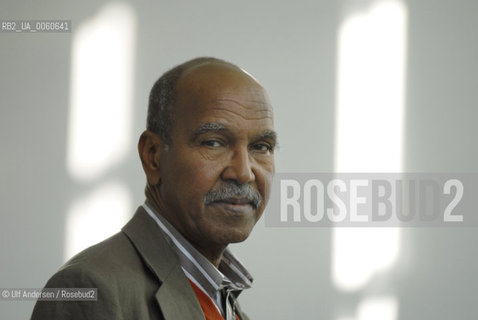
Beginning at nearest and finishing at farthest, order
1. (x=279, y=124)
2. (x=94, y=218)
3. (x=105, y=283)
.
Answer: (x=105, y=283) → (x=94, y=218) → (x=279, y=124)

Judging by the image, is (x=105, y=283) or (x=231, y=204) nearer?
(x=105, y=283)

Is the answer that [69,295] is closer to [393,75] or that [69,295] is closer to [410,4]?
[393,75]

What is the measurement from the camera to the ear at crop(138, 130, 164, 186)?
135 cm

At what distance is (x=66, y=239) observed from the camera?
3.12 metres

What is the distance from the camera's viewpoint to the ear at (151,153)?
1.35 metres

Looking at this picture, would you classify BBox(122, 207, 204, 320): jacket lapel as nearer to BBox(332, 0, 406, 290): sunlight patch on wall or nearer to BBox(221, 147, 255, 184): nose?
BBox(221, 147, 255, 184): nose

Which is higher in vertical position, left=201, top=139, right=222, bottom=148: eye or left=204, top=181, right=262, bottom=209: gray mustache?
left=201, top=139, right=222, bottom=148: eye

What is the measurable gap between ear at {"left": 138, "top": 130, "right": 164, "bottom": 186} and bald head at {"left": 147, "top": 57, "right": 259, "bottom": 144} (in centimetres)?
2

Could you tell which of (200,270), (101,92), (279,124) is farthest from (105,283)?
(279,124)

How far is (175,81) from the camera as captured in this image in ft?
4.36

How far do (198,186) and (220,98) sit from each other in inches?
7.8

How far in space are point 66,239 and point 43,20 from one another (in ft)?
3.91
